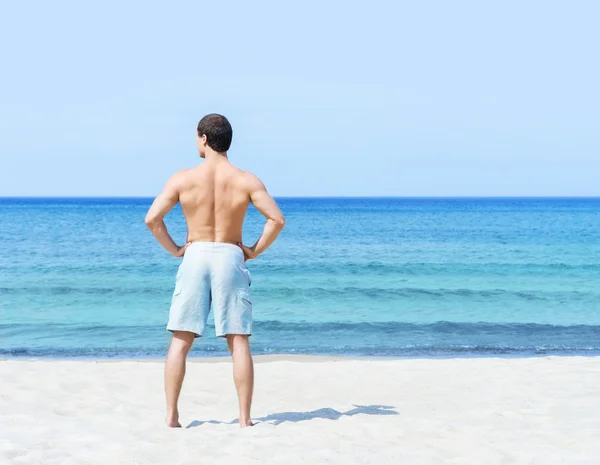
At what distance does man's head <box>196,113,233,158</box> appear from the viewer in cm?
506

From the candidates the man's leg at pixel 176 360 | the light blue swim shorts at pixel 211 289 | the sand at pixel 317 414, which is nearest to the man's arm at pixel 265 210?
the light blue swim shorts at pixel 211 289

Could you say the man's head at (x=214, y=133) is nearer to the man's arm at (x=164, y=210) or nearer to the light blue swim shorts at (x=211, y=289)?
the man's arm at (x=164, y=210)

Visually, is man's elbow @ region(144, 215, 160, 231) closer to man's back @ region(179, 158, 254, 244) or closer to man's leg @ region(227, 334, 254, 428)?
man's back @ region(179, 158, 254, 244)

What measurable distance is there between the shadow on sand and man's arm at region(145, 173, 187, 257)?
1.39 meters

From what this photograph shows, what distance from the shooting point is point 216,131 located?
5.07 meters

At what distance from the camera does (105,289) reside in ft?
62.1

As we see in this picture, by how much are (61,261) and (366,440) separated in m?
22.1

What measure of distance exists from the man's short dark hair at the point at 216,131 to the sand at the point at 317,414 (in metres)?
1.92

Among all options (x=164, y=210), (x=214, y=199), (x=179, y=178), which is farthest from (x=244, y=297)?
(x=179, y=178)

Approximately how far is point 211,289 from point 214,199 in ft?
1.93

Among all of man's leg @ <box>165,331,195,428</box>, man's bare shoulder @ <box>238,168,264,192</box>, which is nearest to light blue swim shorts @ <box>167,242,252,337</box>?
man's leg @ <box>165,331,195,428</box>

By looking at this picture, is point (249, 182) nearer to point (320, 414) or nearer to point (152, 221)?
point (152, 221)

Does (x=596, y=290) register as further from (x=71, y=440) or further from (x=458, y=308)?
(x=71, y=440)

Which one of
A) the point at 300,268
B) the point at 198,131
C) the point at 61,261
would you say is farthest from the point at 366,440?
the point at 61,261
